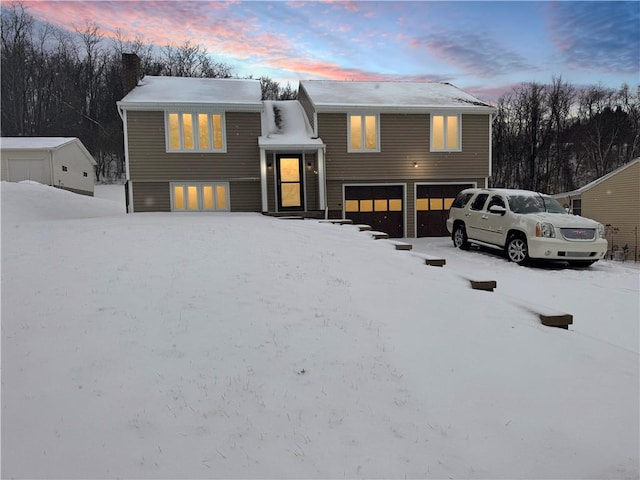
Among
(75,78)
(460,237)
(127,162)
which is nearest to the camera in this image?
(460,237)

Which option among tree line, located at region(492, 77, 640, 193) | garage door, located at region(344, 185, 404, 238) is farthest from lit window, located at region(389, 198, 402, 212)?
tree line, located at region(492, 77, 640, 193)

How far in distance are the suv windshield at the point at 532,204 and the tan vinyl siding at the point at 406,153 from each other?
6450mm

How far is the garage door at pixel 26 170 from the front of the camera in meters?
25.6

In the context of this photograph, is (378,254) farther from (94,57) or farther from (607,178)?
(94,57)

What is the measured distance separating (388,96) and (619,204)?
12592 millimetres

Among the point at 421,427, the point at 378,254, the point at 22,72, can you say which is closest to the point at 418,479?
the point at 421,427

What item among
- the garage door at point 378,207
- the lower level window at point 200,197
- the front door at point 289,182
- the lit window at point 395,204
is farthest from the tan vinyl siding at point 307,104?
the lit window at point 395,204

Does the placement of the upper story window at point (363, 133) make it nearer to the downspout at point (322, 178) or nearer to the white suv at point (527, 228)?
the downspout at point (322, 178)

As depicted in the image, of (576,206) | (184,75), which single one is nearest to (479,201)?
(576,206)

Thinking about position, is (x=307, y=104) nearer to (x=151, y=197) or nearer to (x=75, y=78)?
(x=151, y=197)

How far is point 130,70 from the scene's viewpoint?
54.9 feet

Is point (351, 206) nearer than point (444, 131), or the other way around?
point (351, 206)

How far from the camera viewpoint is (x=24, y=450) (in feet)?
7.53

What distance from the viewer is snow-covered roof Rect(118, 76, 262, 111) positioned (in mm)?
15195
